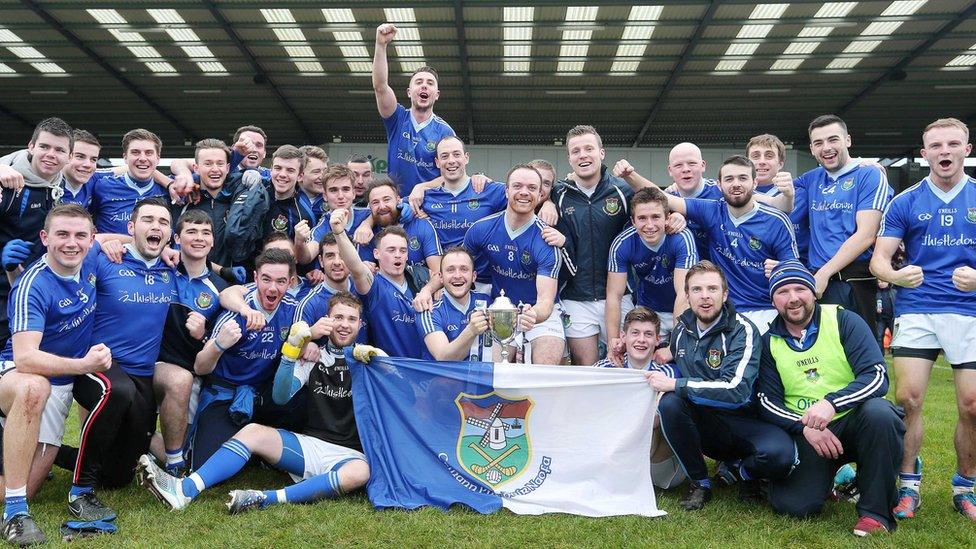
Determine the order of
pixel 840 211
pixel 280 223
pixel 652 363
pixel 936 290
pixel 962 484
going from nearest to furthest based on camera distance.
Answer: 1. pixel 962 484
2. pixel 936 290
3. pixel 652 363
4. pixel 840 211
5. pixel 280 223

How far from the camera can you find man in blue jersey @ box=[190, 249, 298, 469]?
5.24 meters

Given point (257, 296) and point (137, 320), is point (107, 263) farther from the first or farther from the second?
point (257, 296)

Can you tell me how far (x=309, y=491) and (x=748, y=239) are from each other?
380 centimetres

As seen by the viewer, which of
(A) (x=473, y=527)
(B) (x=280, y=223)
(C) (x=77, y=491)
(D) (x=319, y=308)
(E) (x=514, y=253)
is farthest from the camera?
(B) (x=280, y=223)

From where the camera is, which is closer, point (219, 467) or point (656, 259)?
point (219, 467)

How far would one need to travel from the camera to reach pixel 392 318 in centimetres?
573

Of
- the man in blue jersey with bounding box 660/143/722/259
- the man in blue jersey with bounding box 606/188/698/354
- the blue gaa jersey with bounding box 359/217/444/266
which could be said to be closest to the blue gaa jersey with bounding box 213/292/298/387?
the blue gaa jersey with bounding box 359/217/444/266

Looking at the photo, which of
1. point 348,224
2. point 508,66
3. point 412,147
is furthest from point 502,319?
point 508,66

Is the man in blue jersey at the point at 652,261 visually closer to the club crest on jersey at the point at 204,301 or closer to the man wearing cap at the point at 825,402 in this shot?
the man wearing cap at the point at 825,402

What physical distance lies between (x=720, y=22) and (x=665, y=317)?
37.9ft

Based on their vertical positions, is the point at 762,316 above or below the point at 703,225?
below

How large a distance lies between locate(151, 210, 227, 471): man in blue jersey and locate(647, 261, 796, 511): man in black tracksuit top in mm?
3349

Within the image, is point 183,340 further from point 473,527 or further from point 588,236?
point 588,236

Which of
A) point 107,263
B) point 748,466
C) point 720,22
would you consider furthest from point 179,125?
point 748,466
